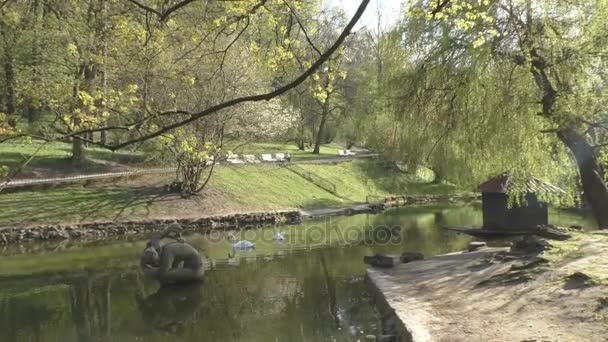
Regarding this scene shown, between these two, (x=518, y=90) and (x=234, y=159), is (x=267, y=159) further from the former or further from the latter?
(x=518, y=90)

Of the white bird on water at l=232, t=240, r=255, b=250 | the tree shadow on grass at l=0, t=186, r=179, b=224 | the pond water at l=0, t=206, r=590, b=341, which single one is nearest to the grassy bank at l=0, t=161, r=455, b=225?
the tree shadow on grass at l=0, t=186, r=179, b=224

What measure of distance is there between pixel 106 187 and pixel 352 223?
12.2 m

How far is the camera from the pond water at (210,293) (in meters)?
11.1

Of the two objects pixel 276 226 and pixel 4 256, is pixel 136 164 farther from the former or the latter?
pixel 4 256

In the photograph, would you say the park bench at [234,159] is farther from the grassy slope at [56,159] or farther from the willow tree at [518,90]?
the willow tree at [518,90]

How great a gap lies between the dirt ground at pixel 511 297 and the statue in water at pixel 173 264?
14.8 feet

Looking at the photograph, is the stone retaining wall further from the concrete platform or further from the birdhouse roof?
the concrete platform

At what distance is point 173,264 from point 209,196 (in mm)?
15379

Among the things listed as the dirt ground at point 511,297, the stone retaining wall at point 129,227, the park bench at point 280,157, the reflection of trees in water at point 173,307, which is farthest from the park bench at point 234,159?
the dirt ground at point 511,297

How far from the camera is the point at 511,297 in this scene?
9.95m

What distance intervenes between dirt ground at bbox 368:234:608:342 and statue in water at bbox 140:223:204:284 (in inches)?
178

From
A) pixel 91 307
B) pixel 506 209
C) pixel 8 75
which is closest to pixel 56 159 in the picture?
pixel 8 75

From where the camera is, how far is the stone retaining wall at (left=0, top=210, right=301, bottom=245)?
75.7ft

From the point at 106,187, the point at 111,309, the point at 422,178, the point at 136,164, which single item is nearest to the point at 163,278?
the point at 111,309
